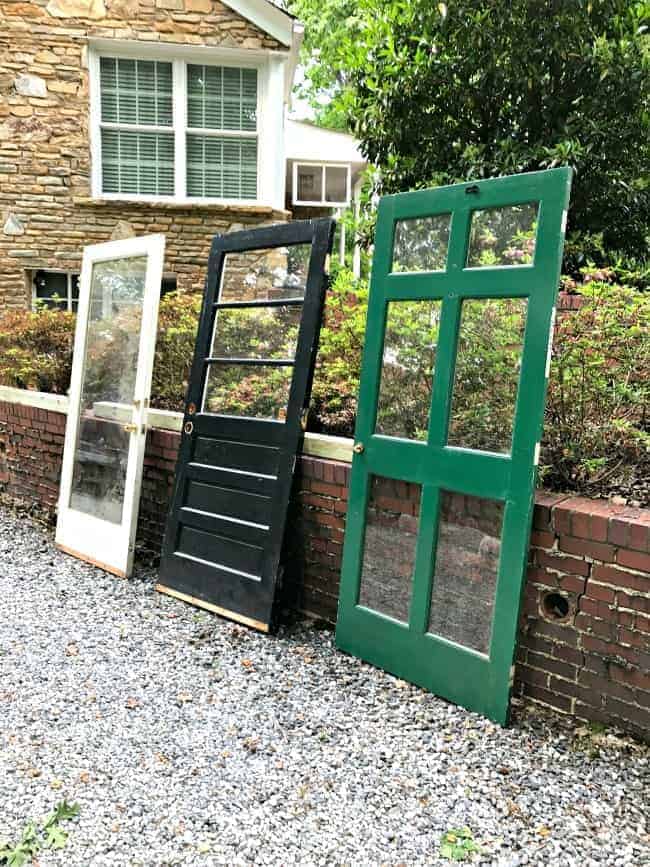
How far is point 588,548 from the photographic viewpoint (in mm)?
2912

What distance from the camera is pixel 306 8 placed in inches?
768

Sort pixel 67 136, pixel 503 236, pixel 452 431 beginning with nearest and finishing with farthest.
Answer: pixel 503 236 → pixel 452 431 → pixel 67 136

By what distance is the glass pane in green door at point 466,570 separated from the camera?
10.1ft

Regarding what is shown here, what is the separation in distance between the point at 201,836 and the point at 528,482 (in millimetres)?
1706

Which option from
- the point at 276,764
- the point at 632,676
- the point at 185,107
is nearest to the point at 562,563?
the point at 632,676

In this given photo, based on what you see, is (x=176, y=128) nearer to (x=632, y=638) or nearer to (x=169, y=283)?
(x=169, y=283)

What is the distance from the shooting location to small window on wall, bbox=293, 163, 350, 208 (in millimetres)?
16109

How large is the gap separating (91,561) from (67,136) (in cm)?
695

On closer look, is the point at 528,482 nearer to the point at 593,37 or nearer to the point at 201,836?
the point at 201,836

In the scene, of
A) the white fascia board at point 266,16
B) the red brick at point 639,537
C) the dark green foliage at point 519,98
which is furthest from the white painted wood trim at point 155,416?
the white fascia board at point 266,16

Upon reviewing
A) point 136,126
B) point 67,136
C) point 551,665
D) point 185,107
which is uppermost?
point 185,107

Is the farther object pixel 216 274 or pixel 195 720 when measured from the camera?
pixel 216 274

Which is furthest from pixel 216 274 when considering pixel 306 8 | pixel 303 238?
pixel 306 8

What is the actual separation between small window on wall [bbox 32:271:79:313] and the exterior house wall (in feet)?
0.62
